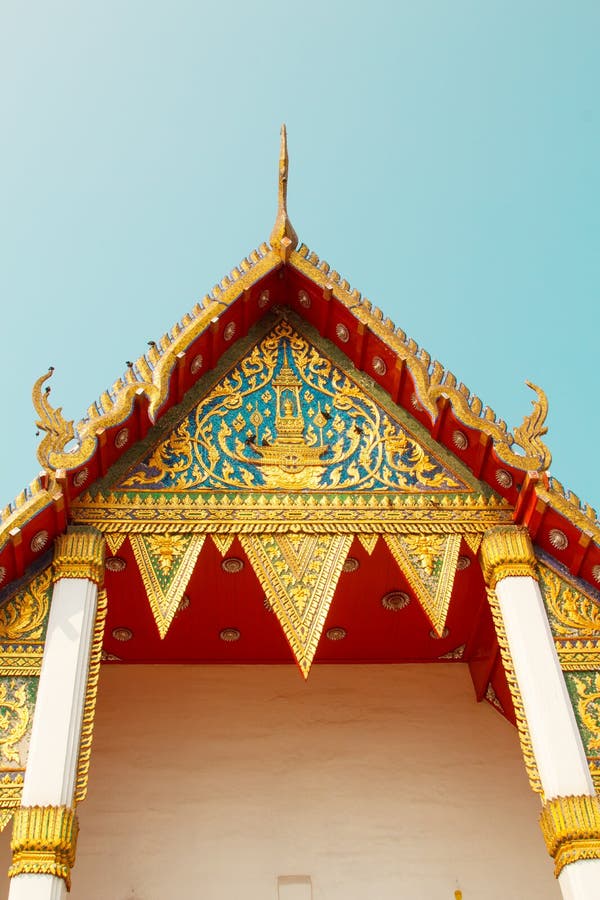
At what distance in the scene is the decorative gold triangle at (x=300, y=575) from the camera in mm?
5594

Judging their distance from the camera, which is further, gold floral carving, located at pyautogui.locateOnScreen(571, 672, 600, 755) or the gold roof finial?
the gold roof finial

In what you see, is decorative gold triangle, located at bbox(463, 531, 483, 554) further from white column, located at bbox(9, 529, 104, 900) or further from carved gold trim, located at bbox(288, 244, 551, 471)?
white column, located at bbox(9, 529, 104, 900)

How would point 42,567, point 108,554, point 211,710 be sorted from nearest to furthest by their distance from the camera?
point 42,567 < point 108,554 < point 211,710

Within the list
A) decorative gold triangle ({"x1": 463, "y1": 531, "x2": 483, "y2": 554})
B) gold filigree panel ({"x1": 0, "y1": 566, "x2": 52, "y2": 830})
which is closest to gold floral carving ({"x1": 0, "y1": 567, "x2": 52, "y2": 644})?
gold filigree panel ({"x1": 0, "y1": 566, "x2": 52, "y2": 830})

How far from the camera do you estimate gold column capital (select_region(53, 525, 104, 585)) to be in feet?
18.2

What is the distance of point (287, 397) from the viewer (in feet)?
21.6

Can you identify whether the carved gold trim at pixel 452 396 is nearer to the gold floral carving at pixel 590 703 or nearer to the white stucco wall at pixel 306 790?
the gold floral carving at pixel 590 703

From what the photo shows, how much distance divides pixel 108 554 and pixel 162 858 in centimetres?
200

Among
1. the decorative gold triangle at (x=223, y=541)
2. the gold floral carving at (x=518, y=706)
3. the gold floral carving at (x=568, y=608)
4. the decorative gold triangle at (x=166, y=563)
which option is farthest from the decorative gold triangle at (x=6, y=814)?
the gold floral carving at (x=568, y=608)

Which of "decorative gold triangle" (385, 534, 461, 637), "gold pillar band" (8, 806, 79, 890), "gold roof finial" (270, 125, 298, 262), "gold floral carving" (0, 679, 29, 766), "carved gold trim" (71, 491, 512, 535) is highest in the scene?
"gold roof finial" (270, 125, 298, 262)

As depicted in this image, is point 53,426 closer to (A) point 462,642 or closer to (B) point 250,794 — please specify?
(B) point 250,794

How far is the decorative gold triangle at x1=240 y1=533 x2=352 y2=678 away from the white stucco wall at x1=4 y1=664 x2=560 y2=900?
163 centimetres

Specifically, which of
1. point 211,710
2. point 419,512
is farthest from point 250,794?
point 419,512

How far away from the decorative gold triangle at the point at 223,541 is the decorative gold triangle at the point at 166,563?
0.23 ft
